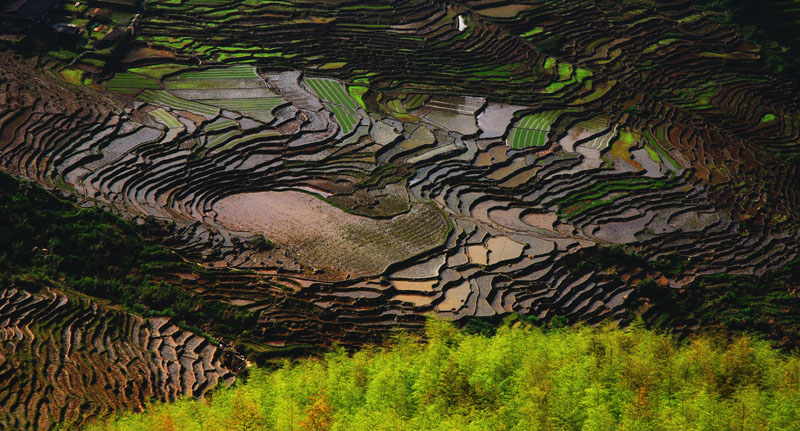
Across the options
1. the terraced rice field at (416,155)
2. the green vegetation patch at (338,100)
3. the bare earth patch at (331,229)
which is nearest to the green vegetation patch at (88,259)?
the terraced rice field at (416,155)

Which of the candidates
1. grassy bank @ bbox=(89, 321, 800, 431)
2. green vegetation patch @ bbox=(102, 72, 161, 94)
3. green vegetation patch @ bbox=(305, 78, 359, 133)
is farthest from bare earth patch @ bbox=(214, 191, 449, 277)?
green vegetation patch @ bbox=(102, 72, 161, 94)

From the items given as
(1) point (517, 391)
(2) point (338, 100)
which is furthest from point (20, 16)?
(1) point (517, 391)

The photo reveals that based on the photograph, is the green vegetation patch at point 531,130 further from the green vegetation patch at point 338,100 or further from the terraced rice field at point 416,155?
the green vegetation patch at point 338,100

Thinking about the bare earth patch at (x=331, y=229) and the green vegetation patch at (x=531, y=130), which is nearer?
the bare earth patch at (x=331, y=229)

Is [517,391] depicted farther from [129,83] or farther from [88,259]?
[129,83]

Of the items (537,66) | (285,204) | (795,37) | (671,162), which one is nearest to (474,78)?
(537,66)

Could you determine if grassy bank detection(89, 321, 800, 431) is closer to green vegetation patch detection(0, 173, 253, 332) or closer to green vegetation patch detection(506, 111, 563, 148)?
green vegetation patch detection(0, 173, 253, 332)
